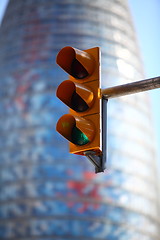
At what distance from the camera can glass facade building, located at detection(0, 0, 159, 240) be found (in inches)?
2148

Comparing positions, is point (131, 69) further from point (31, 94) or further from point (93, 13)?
point (31, 94)

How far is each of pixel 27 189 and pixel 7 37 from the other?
20816 millimetres

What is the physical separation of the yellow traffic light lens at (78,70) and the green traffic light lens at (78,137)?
1.78 feet

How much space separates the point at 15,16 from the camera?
69875mm

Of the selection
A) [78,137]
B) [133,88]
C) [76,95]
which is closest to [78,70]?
[76,95]

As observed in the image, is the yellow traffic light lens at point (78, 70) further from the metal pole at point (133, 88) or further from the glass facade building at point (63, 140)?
the glass facade building at point (63, 140)

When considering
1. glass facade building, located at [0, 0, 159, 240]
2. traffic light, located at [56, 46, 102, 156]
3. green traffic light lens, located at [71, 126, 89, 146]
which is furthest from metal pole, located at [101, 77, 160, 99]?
glass facade building, located at [0, 0, 159, 240]

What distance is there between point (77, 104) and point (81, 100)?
0.07 m

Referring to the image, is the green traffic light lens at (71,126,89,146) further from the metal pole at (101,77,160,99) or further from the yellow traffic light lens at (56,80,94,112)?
the metal pole at (101,77,160,99)

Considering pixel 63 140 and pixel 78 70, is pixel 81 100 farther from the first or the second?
pixel 63 140

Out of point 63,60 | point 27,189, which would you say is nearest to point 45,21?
point 27,189

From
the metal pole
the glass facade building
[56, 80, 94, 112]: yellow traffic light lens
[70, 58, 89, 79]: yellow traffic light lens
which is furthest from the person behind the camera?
the glass facade building

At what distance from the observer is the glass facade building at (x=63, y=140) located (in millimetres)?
54562

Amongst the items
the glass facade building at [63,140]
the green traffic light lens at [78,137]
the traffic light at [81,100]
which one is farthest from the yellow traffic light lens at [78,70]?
the glass facade building at [63,140]
